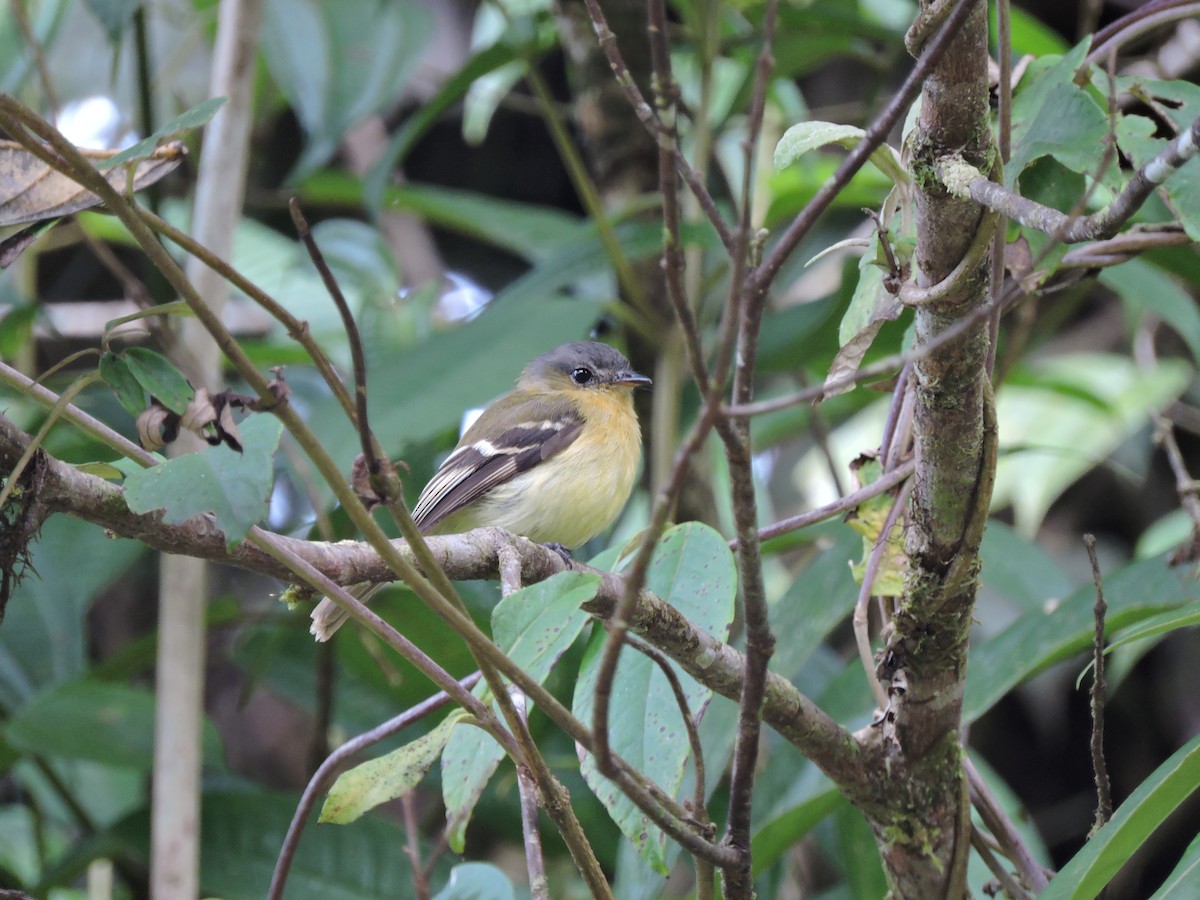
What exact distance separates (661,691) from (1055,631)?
1.18m

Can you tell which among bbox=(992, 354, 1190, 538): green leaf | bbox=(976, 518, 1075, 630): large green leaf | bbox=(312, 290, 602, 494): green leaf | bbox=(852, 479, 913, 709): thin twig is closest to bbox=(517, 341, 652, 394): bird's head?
bbox=(312, 290, 602, 494): green leaf

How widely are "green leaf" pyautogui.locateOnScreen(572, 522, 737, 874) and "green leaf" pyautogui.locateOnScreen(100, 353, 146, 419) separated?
74cm

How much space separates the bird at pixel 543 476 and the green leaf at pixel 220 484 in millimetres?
2242

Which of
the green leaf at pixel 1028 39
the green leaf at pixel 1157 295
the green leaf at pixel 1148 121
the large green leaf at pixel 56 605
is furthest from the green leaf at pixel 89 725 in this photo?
the green leaf at pixel 1028 39

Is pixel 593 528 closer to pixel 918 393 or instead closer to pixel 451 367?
pixel 451 367

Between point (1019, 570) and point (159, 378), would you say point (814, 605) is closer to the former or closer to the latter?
point (1019, 570)

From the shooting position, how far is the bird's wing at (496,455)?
377 centimetres

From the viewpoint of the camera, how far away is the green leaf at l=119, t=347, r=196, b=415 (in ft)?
4.78

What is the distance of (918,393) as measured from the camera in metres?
1.79

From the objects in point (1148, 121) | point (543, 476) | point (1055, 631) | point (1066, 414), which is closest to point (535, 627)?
point (1148, 121)

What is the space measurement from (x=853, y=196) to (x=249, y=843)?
259 centimetres

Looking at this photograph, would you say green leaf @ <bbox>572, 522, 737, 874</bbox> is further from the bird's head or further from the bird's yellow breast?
the bird's head

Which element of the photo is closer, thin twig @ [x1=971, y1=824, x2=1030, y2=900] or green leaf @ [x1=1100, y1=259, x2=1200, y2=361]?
thin twig @ [x1=971, y1=824, x2=1030, y2=900]

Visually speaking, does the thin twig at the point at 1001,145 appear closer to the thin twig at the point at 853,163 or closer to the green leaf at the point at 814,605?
the thin twig at the point at 853,163
